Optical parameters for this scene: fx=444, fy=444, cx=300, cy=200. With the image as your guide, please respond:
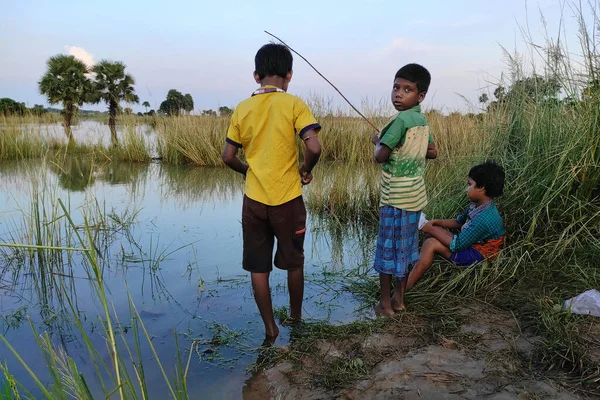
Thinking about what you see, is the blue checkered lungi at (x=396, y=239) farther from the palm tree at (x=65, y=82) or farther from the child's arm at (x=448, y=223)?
the palm tree at (x=65, y=82)

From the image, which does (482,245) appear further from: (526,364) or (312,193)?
(312,193)

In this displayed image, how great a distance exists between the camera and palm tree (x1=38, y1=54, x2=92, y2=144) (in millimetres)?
18266

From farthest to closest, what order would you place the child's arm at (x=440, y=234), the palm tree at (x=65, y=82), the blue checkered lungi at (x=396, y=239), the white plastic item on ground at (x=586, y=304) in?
the palm tree at (x=65, y=82) < the child's arm at (x=440, y=234) < the blue checkered lungi at (x=396, y=239) < the white plastic item on ground at (x=586, y=304)

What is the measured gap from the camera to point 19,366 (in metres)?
2.44

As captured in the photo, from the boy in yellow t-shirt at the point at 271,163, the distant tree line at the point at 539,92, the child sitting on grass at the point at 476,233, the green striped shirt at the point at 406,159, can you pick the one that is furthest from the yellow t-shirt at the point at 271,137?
the distant tree line at the point at 539,92

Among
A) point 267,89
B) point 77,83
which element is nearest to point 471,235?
point 267,89

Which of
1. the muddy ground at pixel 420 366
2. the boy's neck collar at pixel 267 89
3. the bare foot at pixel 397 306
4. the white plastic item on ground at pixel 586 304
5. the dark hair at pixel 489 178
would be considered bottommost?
the muddy ground at pixel 420 366

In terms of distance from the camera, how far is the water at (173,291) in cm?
250

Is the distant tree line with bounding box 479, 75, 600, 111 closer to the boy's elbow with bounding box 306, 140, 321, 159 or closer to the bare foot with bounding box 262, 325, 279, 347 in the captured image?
the boy's elbow with bounding box 306, 140, 321, 159

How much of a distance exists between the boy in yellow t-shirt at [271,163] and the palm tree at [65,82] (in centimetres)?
1820

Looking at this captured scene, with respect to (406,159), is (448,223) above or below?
→ below

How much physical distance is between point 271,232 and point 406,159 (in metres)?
0.92

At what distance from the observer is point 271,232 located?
8.95ft

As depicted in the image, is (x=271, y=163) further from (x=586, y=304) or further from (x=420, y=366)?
(x=586, y=304)
